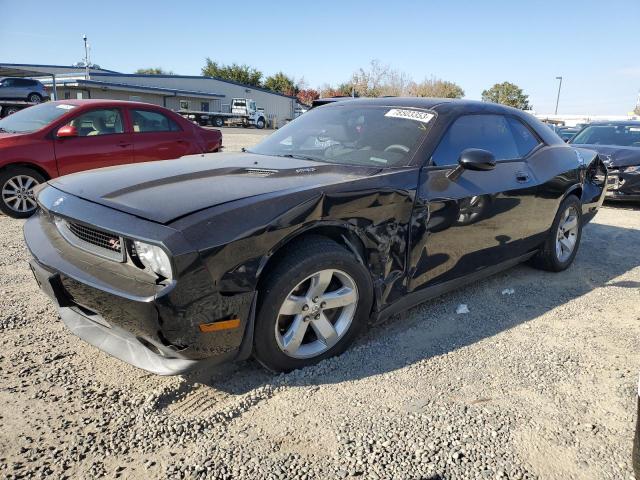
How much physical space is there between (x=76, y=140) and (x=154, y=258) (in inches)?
205

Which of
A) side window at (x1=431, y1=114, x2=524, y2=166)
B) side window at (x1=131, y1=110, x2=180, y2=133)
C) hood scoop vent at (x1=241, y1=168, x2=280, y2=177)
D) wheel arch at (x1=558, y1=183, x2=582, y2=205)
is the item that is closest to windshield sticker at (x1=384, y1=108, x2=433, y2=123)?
side window at (x1=431, y1=114, x2=524, y2=166)

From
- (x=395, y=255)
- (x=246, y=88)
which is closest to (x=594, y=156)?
Answer: (x=395, y=255)

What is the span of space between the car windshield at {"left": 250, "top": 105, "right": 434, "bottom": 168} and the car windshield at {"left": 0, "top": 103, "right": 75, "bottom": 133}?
4.11 metres

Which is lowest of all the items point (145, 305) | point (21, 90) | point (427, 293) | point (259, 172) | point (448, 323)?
point (448, 323)

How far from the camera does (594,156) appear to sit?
508 centimetres

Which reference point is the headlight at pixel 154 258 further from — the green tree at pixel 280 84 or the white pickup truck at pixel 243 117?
the green tree at pixel 280 84

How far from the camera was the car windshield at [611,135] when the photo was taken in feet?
28.6

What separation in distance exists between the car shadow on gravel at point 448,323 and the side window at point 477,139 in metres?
1.11

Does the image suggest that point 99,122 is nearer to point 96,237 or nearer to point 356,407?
point 96,237

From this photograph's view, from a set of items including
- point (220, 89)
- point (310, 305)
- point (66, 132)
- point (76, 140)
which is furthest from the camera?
point (220, 89)

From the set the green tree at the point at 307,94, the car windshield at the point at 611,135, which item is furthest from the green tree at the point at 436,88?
the car windshield at the point at 611,135

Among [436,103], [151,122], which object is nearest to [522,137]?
[436,103]

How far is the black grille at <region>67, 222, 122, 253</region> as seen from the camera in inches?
88.0

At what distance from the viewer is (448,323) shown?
338 cm
